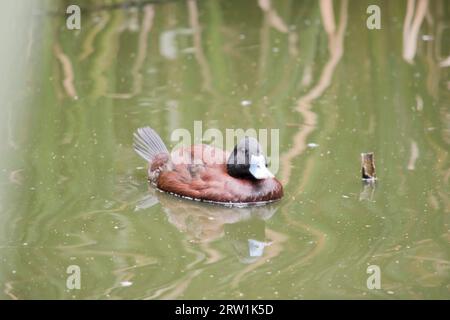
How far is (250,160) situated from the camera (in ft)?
21.9

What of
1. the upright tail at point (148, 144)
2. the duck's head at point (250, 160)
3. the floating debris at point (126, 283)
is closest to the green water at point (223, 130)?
the floating debris at point (126, 283)

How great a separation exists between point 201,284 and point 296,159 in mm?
1917

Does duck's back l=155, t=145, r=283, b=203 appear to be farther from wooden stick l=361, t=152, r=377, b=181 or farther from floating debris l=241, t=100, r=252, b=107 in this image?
floating debris l=241, t=100, r=252, b=107

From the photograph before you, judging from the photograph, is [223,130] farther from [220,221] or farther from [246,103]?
[220,221]

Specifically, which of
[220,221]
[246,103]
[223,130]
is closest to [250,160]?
[220,221]

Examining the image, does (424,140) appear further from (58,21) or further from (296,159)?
(58,21)

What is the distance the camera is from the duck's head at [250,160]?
21.7 ft

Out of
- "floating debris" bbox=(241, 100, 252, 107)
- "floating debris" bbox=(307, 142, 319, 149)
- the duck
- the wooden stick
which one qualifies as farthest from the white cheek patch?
"floating debris" bbox=(241, 100, 252, 107)

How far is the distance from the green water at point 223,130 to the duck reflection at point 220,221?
0.02 metres

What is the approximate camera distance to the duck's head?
6625 mm

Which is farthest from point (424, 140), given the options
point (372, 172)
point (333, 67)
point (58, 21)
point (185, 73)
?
point (58, 21)

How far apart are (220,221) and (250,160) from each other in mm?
437

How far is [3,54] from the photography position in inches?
373

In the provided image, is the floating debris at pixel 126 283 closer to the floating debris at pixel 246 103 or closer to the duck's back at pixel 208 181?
the duck's back at pixel 208 181
